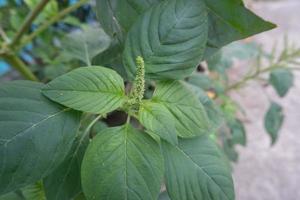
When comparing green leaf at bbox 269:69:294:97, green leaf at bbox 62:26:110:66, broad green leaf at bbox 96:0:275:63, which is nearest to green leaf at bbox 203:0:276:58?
broad green leaf at bbox 96:0:275:63

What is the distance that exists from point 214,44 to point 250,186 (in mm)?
896

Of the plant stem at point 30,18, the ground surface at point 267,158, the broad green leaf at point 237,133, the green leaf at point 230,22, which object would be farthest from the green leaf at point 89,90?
the ground surface at point 267,158

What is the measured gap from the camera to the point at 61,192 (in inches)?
16.2

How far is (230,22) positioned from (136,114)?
145mm

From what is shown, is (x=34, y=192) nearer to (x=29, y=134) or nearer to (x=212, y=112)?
(x=29, y=134)

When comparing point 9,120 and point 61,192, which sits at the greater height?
point 9,120

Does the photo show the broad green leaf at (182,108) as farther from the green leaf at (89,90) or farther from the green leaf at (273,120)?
the green leaf at (273,120)

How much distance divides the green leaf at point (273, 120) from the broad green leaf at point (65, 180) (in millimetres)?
575

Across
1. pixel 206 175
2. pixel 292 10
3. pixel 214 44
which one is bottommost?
pixel 292 10

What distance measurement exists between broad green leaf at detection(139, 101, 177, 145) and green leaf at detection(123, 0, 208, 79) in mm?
34

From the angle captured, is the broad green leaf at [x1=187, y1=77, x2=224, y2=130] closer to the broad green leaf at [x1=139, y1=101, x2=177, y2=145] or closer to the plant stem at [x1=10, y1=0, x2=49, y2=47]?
the broad green leaf at [x1=139, y1=101, x2=177, y2=145]

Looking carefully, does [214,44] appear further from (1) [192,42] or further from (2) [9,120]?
(2) [9,120]

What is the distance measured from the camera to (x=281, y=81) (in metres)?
0.85

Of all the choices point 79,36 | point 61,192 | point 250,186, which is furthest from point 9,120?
point 250,186
